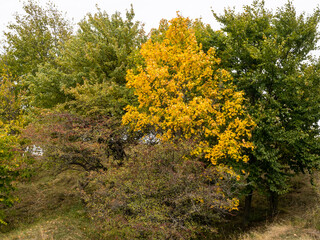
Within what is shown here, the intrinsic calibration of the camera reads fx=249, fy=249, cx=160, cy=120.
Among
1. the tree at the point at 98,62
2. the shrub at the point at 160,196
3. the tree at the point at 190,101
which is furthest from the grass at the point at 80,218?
the tree at the point at 98,62

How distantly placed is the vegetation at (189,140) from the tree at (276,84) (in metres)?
0.07

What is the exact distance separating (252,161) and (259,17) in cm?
792

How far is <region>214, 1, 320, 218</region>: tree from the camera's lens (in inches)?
469

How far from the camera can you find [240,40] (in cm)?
1383

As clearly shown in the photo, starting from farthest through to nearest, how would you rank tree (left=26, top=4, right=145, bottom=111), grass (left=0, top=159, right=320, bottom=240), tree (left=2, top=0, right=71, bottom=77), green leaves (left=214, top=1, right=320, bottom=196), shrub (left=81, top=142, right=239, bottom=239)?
1. tree (left=2, top=0, right=71, bottom=77)
2. tree (left=26, top=4, right=145, bottom=111)
3. green leaves (left=214, top=1, right=320, bottom=196)
4. grass (left=0, top=159, right=320, bottom=240)
5. shrub (left=81, top=142, right=239, bottom=239)

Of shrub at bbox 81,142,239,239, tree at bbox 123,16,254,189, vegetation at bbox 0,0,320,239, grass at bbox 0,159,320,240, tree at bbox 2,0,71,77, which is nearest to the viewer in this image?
shrub at bbox 81,142,239,239

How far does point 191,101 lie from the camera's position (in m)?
11.4

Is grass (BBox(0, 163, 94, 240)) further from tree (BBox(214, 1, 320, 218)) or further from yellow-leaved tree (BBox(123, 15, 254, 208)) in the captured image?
tree (BBox(214, 1, 320, 218))

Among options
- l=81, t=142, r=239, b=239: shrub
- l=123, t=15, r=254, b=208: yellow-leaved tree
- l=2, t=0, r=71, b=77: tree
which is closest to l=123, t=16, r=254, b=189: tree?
l=123, t=15, r=254, b=208: yellow-leaved tree

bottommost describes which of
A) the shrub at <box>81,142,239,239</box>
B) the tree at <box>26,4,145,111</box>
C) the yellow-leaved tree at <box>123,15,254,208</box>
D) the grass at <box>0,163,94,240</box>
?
the grass at <box>0,163,94,240</box>

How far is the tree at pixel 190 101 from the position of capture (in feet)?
37.0

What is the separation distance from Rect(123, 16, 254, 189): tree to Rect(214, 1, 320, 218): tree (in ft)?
3.03

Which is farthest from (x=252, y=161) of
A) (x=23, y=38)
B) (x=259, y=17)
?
(x=23, y=38)

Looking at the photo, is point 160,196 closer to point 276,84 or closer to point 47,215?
point 276,84
